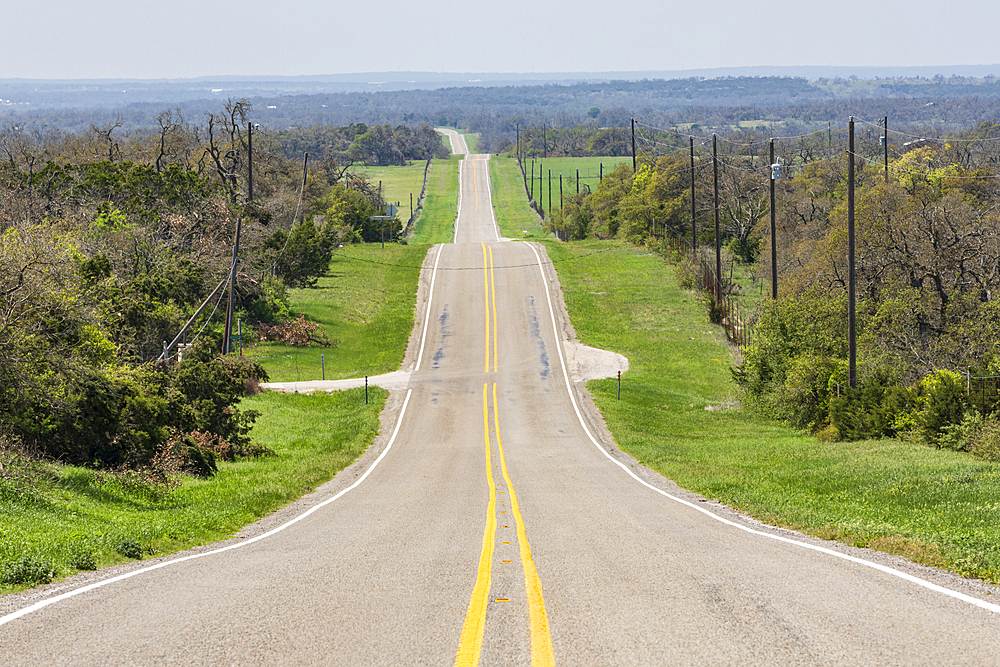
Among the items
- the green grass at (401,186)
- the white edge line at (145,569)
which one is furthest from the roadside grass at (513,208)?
the white edge line at (145,569)

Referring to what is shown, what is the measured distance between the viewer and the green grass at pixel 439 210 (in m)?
118

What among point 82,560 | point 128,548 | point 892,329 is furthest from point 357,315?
point 82,560

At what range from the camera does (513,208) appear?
145 meters

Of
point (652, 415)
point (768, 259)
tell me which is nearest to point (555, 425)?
point (652, 415)

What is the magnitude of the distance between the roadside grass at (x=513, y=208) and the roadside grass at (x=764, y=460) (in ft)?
182

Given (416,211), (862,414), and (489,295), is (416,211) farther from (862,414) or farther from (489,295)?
(862,414)

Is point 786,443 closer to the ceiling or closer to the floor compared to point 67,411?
closer to the floor

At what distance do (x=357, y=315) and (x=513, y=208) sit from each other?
8631 centimetres

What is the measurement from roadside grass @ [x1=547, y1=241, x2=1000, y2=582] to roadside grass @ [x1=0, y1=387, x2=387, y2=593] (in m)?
9.82

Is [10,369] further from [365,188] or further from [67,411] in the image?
[365,188]

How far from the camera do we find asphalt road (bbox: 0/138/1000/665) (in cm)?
725

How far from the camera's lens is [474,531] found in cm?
1434

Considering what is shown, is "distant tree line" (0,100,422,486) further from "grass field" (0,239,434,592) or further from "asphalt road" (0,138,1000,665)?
"asphalt road" (0,138,1000,665)

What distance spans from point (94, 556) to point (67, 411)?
8.21 metres
